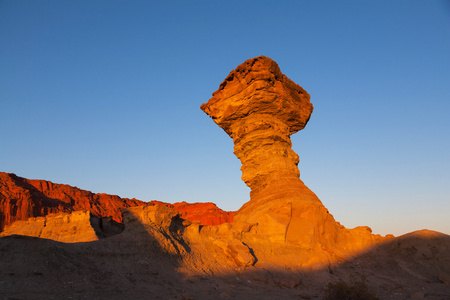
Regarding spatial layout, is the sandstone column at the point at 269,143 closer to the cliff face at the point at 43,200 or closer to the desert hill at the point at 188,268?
the desert hill at the point at 188,268

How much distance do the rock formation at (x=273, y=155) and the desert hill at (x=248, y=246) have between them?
0.06 m

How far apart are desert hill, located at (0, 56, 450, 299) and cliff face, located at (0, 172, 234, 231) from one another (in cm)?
1690

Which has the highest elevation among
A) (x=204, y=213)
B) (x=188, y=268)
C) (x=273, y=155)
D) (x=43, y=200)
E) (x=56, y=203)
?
(x=43, y=200)

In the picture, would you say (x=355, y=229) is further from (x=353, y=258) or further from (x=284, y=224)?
(x=284, y=224)

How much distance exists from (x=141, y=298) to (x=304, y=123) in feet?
46.6

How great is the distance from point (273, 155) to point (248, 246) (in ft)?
18.4

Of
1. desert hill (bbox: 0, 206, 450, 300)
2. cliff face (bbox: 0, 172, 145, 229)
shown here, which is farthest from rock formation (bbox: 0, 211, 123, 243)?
cliff face (bbox: 0, 172, 145, 229)

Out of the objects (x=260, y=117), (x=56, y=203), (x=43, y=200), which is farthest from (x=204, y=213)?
(x=260, y=117)

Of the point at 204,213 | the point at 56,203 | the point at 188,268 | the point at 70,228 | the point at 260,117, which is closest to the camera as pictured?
the point at 188,268

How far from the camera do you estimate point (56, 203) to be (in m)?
40.3

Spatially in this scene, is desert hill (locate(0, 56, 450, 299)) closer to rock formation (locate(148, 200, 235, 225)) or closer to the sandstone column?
the sandstone column

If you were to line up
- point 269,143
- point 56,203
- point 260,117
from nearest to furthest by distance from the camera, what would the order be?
point 269,143
point 260,117
point 56,203

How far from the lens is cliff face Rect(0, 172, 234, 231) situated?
34344 mm

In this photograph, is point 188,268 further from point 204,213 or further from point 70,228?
point 204,213
